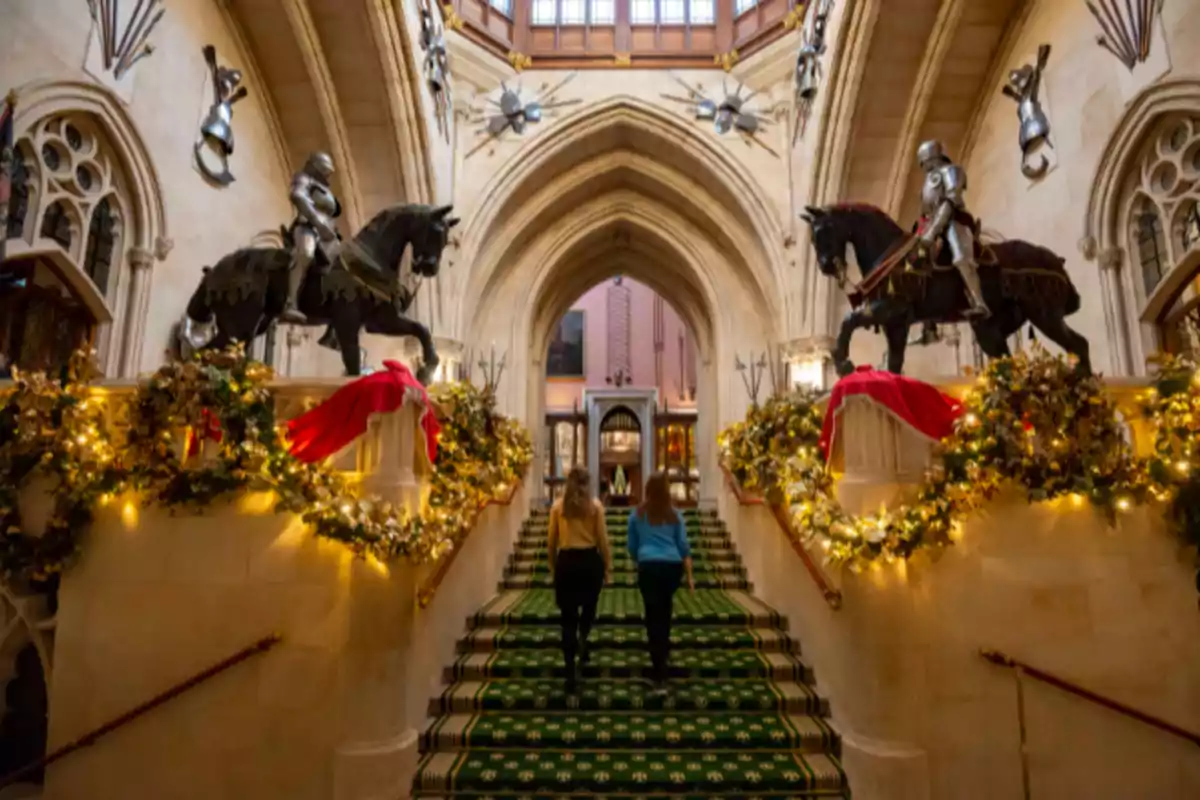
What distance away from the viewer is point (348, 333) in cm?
554

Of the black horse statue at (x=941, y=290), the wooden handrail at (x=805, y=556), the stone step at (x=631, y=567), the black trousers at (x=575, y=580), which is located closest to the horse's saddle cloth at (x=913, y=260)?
the black horse statue at (x=941, y=290)

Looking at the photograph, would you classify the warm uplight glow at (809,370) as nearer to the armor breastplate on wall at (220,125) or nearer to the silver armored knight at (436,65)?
the silver armored knight at (436,65)

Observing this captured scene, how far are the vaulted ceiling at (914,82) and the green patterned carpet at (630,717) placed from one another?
301 inches

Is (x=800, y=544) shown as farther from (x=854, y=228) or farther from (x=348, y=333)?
(x=348, y=333)

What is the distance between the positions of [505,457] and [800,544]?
274cm

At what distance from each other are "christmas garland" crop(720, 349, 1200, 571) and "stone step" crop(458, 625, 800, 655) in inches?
57.1

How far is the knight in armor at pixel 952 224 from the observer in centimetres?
530

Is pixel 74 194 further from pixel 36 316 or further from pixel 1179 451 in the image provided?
pixel 1179 451

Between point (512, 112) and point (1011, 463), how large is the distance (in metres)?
10.5

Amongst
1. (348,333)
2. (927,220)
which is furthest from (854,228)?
(348,333)

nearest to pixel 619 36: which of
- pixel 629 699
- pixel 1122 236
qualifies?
pixel 1122 236

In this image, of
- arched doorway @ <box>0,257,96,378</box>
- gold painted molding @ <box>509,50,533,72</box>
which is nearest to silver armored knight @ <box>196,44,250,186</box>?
arched doorway @ <box>0,257,96,378</box>

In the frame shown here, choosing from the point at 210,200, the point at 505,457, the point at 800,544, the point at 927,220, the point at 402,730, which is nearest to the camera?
the point at 402,730

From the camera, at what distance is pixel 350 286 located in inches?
215
